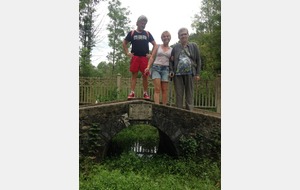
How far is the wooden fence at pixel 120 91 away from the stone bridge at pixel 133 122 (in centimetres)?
250

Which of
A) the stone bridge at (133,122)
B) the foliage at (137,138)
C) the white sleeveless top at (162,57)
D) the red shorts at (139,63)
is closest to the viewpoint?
the stone bridge at (133,122)

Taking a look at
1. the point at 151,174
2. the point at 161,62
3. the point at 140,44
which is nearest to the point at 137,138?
the point at 151,174

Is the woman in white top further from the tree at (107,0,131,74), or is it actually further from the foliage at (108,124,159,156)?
the foliage at (108,124,159,156)

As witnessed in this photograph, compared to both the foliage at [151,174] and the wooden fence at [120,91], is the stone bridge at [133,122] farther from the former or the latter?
the wooden fence at [120,91]

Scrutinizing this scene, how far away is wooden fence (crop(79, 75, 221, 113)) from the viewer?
7.38 metres

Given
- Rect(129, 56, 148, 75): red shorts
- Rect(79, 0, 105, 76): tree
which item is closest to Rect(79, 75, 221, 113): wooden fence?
Rect(79, 0, 105, 76): tree

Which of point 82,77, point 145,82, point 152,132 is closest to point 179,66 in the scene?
point 145,82

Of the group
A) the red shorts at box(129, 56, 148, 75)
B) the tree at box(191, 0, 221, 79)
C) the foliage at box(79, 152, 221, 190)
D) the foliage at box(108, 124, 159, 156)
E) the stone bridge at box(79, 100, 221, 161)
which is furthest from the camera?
the foliage at box(108, 124, 159, 156)

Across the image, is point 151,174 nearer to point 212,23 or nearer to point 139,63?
point 139,63

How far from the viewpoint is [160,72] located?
493 cm

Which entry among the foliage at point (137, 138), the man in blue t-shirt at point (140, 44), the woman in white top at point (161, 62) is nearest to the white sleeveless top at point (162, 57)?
the woman in white top at point (161, 62)

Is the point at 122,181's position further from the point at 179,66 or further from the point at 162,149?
the point at 162,149

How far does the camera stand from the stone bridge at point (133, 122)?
4.52 m

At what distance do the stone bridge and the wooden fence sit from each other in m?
2.50
